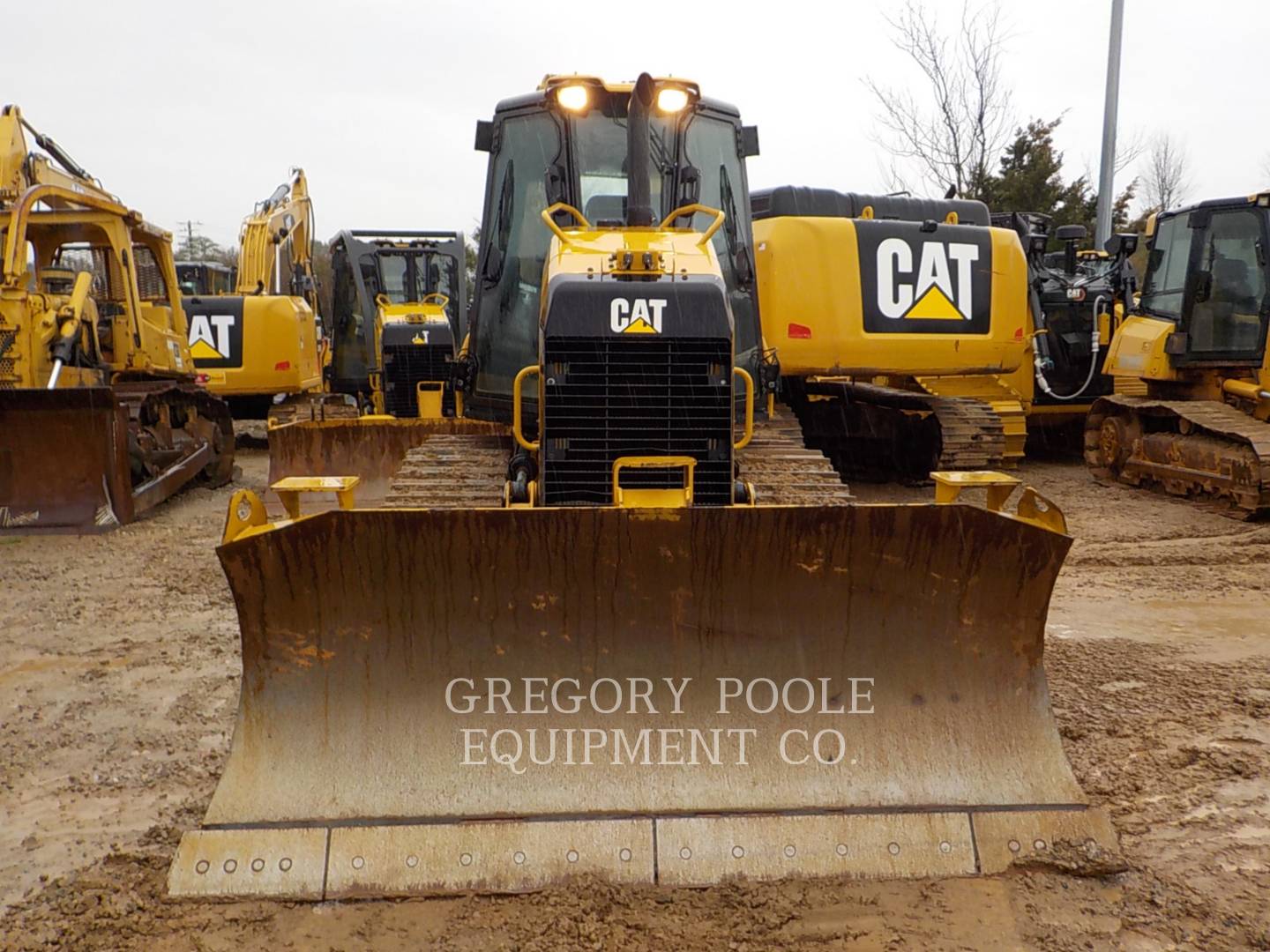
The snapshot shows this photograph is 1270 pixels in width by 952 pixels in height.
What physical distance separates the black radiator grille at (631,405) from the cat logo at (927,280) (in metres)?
4.39

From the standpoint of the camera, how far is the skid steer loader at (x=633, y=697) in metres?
2.75

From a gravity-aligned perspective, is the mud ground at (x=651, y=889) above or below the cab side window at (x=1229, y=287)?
below

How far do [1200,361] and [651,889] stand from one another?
26.6 feet

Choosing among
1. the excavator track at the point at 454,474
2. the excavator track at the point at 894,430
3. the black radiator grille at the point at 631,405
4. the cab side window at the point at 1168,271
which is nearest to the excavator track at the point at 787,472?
the black radiator grille at the point at 631,405

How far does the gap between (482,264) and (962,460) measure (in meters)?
4.66

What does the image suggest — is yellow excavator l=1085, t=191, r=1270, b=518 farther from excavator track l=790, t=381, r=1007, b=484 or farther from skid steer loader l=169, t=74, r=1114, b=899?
skid steer loader l=169, t=74, r=1114, b=899

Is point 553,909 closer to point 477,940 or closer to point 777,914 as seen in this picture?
point 477,940

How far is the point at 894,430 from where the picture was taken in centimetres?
910

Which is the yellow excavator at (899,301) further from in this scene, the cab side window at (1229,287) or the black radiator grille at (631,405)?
the black radiator grille at (631,405)

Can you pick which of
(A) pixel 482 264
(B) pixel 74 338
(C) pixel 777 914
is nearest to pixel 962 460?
(A) pixel 482 264

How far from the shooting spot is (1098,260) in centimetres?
1288

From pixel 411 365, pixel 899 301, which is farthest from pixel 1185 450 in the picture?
pixel 411 365

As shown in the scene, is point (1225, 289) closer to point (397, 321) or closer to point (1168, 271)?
point (1168, 271)

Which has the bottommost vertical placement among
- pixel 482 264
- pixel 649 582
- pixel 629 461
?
pixel 649 582
